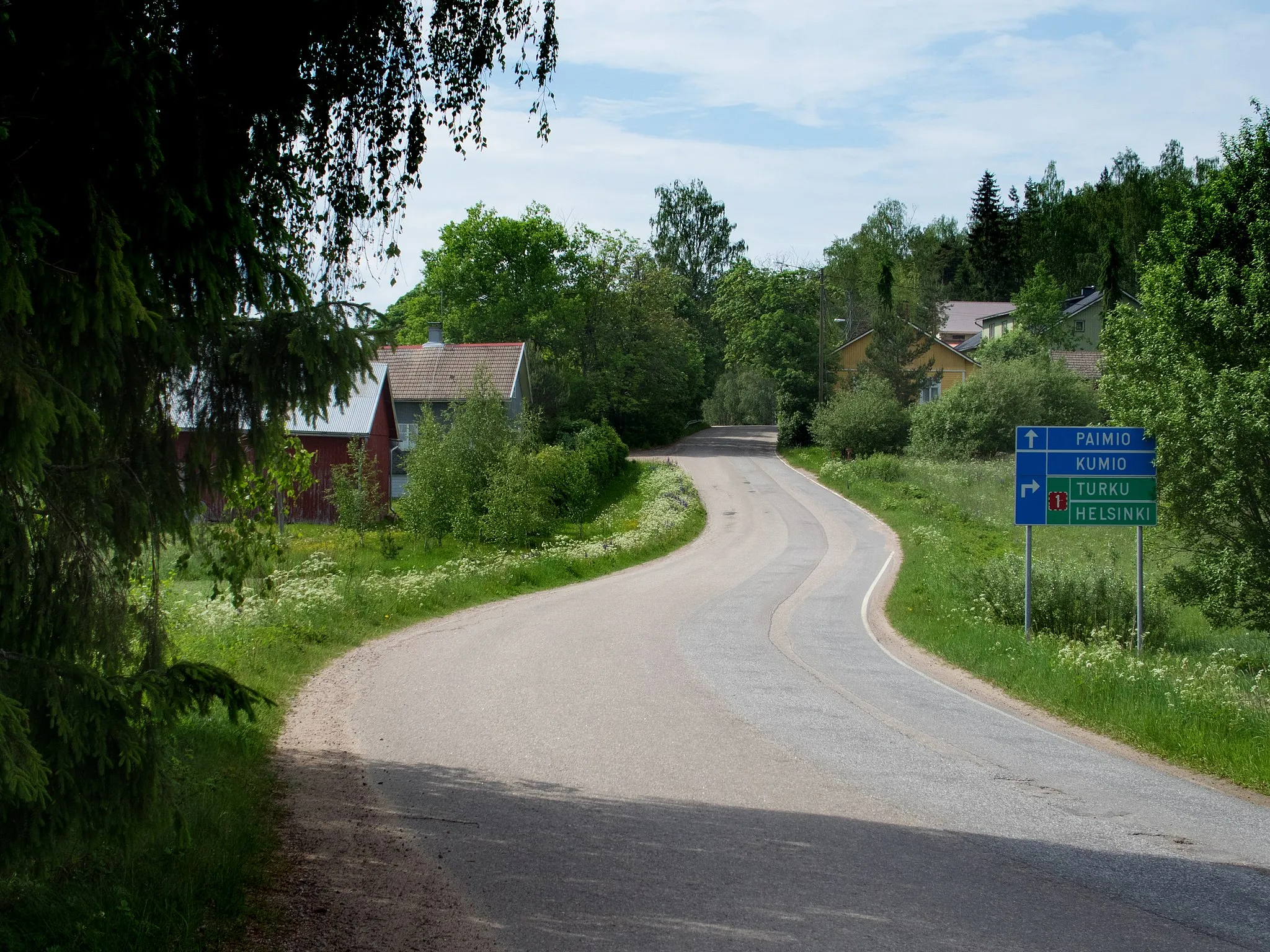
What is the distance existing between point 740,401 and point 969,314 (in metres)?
21.1

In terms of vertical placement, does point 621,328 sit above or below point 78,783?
above

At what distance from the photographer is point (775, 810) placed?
299 inches

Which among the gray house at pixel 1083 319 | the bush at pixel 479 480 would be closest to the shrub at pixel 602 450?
the bush at pixel 479 480

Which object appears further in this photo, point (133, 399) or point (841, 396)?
point (841, 396)

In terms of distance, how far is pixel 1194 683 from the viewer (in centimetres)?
1123

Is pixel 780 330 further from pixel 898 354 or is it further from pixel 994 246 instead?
pixel 994 246

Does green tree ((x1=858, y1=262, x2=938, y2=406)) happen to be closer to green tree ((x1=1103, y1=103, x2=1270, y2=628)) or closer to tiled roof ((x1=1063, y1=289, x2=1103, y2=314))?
tiled roof ((x1=1063, y1=289, x2=1103, y2=314))

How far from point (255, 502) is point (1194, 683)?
9.65 m

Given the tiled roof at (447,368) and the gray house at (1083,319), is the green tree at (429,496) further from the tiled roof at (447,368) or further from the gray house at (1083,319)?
the gray house at (1083,319)

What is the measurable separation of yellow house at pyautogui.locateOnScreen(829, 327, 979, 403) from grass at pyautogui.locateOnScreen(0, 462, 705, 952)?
140 ft

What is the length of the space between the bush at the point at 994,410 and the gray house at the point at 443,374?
20.1 m

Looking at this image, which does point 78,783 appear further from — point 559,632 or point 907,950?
point 559,632

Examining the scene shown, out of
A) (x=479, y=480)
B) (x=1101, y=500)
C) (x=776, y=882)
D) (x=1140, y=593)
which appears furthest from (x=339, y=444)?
(x=776, y=882)

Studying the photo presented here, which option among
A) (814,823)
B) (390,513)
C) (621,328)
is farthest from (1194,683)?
(621,328)
